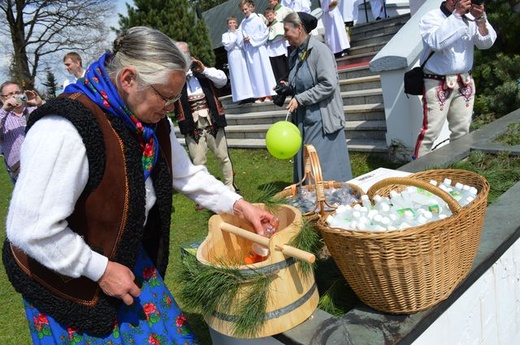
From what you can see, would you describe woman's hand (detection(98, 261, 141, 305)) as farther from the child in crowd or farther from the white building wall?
the child in crowd

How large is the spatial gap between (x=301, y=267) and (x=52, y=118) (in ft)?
3.19

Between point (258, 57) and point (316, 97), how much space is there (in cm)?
598

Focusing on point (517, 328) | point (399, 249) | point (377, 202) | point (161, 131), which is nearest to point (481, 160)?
point (517, 328)

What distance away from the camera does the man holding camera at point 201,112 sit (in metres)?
5.16

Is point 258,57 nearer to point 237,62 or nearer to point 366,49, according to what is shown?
point 237,62

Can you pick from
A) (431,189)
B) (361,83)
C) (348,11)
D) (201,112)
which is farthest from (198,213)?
(348,11)

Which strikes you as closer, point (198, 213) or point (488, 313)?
point (488, 313)

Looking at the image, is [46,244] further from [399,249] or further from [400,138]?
[400,138]

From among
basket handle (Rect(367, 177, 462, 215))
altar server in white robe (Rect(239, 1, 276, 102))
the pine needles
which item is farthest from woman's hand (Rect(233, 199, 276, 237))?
altar server in white robe (Rect(239, 1, 276, 102))

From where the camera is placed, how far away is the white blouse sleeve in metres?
1.30

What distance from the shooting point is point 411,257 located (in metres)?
1.55

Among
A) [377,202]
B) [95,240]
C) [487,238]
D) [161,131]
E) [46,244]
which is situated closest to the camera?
[46,244]

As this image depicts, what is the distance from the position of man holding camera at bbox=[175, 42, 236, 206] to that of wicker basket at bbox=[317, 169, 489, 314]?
3498 mm

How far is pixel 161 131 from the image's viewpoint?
71.4 inches
